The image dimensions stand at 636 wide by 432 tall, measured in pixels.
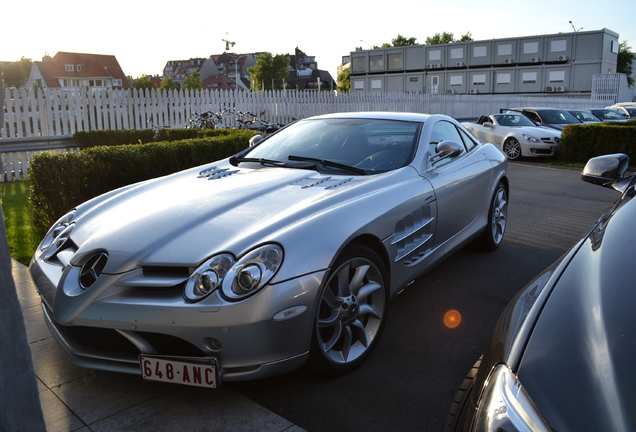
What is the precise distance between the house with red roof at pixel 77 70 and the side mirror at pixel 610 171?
100 m

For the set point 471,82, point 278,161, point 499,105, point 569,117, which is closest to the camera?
point 278,161

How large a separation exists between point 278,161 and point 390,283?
1497 mm

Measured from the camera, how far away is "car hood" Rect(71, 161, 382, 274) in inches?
117

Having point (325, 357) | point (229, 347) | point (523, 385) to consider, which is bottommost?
point (325, 357)

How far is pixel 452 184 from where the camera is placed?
15.2 ft

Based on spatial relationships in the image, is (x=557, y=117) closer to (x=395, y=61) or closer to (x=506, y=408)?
(x=506, y=408)

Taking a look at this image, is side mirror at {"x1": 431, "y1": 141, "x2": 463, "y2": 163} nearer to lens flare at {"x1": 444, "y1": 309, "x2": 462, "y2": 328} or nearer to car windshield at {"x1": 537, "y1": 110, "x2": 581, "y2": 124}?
lens flare at {"x1": 444, "y1": 309, "x2": 462, "y2": 328}

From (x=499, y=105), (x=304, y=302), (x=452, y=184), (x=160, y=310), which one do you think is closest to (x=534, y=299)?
(x=304, y=302)

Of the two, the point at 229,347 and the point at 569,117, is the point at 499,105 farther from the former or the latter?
the point at 229,347

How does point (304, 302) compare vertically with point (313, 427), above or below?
above

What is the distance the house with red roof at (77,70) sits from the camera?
313 ft

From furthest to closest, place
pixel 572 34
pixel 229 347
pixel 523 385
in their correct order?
pixel 572 34 → pixel 229 347 → pixel 523 385

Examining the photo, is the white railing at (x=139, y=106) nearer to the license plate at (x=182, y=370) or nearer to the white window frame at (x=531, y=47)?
the license plate at (x=182, y=370)

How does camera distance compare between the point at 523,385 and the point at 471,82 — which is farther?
the point at 471,82
